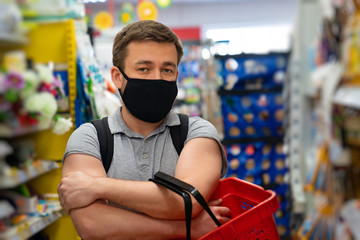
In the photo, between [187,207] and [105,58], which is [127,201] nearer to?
[187,207]

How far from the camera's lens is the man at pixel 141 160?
1.38m

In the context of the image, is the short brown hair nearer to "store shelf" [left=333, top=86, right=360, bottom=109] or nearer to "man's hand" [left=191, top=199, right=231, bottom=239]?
"man's hand" [left=191, top=199, right=231, bottom=239]

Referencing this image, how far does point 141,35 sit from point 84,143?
50cm

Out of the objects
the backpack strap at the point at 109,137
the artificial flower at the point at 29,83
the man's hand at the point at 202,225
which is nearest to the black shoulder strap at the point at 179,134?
the backpack strap at the point at 109,137

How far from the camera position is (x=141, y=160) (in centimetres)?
156

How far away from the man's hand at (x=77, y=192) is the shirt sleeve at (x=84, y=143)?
12cm

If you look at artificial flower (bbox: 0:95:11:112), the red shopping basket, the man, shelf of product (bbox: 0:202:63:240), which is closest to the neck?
the man

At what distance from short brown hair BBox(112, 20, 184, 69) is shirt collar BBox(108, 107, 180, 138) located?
0.75ft

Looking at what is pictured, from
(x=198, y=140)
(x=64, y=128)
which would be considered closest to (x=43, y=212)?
(x=64, y=128)

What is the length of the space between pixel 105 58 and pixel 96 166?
190 cm

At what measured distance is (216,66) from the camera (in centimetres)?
430

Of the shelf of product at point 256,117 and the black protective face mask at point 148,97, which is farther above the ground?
the black protective face mask at point 148,97

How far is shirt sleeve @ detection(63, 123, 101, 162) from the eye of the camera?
1.46m

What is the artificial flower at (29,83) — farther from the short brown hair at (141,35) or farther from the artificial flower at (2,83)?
the short brown hair at (141,35)
